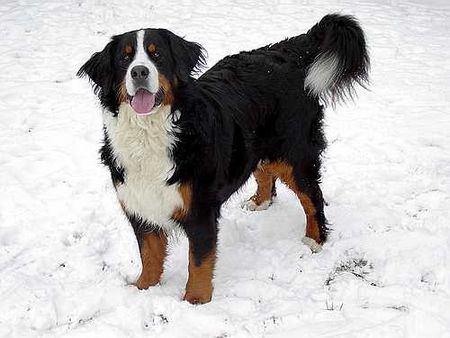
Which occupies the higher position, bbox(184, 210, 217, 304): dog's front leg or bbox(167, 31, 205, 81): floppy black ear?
bbox(167, 31, 205, 81): floppy black ear

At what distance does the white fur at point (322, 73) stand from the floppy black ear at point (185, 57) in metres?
0.94

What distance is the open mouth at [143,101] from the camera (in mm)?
2848

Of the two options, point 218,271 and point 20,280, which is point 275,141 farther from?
point 20,280

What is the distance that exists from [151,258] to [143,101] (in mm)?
1165

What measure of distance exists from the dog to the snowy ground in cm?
26

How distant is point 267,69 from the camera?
3746mm

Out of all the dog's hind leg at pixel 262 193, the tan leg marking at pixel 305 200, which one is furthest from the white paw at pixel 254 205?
the tan leg marking at pixel 305 200

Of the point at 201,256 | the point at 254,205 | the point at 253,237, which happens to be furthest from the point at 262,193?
the point at 201,256

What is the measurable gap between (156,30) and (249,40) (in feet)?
18.6

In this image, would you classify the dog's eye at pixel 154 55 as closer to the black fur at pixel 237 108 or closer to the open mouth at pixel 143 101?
the black fur at pixel 237 108

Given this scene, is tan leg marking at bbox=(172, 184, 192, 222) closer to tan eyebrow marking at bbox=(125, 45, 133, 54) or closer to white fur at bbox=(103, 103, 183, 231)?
white fur at bbox=(103, 103, 183, 231)

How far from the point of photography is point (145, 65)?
281 centimetres

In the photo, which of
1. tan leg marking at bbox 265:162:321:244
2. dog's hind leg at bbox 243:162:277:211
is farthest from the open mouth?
dog's hind leg at bbox 243:162:277:211

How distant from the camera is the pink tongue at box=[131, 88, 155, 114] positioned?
285cm
